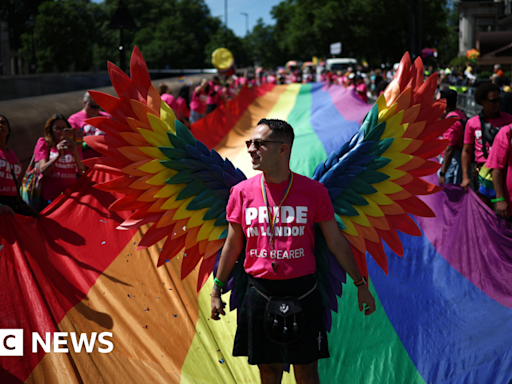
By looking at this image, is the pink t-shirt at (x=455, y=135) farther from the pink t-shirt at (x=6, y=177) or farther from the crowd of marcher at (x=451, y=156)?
the pink t-shirt at (x=6, y=177)

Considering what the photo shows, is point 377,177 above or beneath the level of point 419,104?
beneath

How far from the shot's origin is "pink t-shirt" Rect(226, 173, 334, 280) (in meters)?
2.97

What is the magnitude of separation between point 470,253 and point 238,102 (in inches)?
392

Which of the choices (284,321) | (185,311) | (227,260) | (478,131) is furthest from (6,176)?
(478,131)

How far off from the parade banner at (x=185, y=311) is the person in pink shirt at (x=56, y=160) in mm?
250

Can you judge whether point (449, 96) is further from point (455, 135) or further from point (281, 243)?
point (281, 243)

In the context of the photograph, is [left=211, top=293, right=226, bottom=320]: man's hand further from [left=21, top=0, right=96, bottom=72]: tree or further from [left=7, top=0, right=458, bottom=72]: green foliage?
[left=21, top=0, right=96, bottom=72]: tree

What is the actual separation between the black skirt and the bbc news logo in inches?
53.1

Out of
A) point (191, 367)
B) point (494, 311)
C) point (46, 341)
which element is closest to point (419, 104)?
point (494, 311)

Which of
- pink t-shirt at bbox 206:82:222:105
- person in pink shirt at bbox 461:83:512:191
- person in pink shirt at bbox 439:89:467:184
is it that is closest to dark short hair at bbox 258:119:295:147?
person in pink shirt at bbox 461:83:512:191

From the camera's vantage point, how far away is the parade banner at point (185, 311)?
12.5 ft

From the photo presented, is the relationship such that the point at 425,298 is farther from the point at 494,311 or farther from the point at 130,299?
the point at 130,299

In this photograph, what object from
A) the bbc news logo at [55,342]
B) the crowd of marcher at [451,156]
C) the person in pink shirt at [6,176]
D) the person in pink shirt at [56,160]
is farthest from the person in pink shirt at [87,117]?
the bbc news logo at [55,342]

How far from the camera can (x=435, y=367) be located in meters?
3.97
